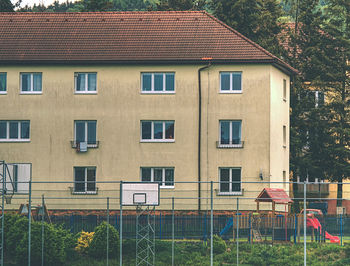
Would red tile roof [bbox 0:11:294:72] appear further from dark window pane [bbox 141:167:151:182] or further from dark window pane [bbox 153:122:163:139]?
dark window pane [bbox 141:167:151:182]

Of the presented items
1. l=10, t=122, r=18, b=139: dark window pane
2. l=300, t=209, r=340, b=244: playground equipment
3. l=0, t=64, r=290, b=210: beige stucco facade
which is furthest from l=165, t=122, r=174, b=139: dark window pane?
l=300, t=209, r=340, b=244: playground equipment

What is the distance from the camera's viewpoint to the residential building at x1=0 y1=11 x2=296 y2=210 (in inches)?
2015

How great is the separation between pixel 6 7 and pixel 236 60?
23.5m

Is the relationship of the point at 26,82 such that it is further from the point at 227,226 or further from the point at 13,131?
the point at 227,226

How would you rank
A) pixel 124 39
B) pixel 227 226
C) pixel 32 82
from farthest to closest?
1. pixel 124 39
2. pixel 32 82
3. pixel 227 226

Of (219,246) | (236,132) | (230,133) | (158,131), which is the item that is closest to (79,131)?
(158,131)

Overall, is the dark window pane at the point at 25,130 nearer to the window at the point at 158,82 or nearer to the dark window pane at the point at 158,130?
the window at the point at 158,82

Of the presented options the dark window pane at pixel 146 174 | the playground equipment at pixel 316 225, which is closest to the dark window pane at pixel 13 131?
the dark window pane at pixel 146 174

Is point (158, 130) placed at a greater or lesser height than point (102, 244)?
greater

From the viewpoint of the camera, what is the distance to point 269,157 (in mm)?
50875

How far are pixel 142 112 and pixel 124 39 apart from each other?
186 inches

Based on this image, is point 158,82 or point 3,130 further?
point 3,130

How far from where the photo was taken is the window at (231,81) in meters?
51.6

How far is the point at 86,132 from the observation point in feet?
171
